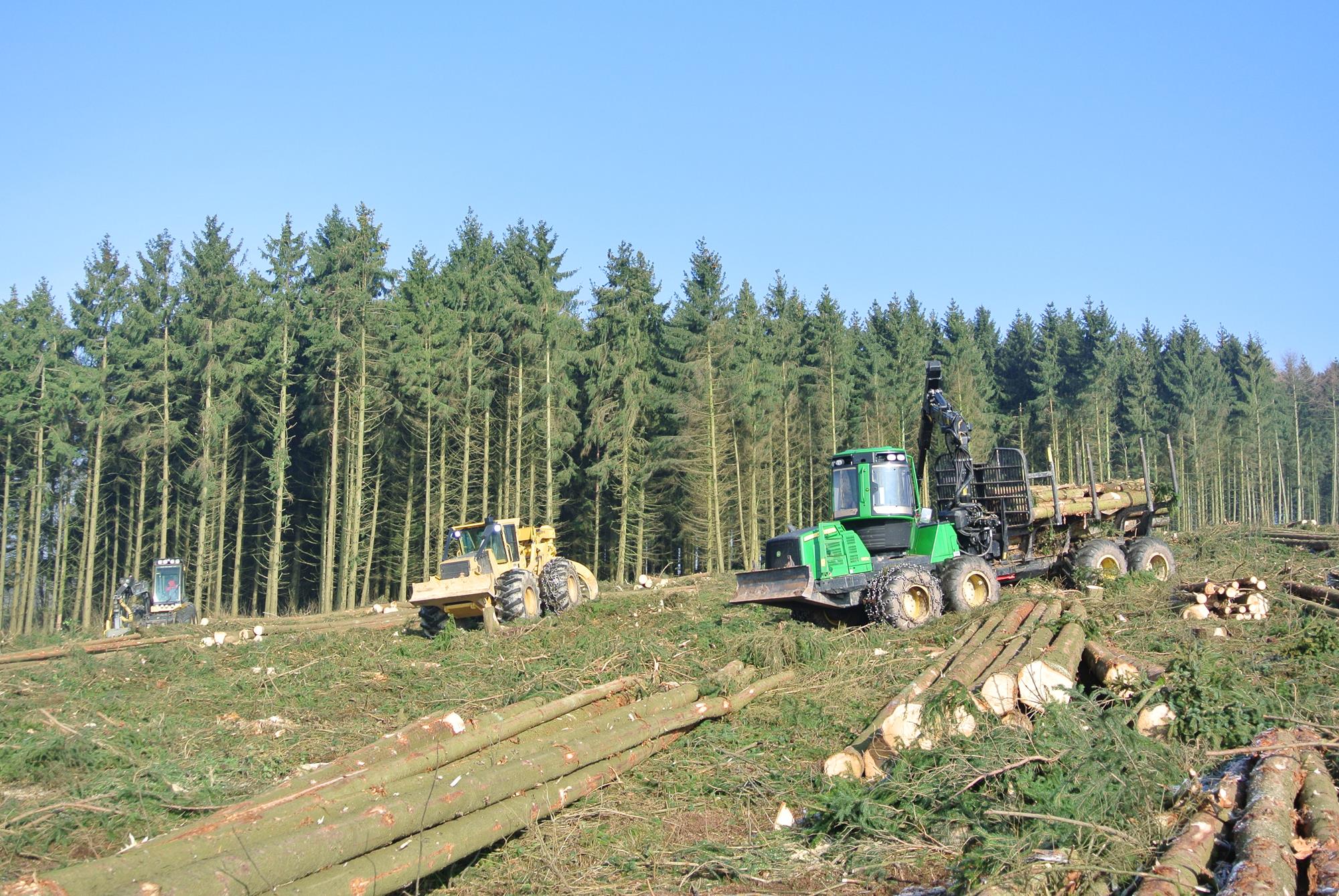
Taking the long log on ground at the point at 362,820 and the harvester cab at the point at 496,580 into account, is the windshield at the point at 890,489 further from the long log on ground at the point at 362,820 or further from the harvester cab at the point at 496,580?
the long log on ground at the point at 362,820

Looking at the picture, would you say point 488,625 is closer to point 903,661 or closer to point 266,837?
point 903,661

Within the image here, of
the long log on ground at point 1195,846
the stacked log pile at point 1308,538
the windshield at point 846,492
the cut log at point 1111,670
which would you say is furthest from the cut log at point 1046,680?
the stacked log pile at point 1308,538

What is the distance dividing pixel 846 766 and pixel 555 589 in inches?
509

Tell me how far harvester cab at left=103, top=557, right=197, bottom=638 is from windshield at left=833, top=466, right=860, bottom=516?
18.9 m

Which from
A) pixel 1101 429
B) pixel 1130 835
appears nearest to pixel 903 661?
pixel 1130 835

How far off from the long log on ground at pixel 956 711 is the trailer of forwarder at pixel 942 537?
3674 mm

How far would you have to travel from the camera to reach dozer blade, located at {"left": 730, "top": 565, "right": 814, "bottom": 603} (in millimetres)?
15359

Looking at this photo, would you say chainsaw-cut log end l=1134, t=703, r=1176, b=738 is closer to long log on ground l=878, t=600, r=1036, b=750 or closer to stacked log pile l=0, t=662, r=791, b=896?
long log on ground l=878, t=600, r=1036, b=750

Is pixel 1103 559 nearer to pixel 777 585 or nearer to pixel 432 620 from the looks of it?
pixel 777 585

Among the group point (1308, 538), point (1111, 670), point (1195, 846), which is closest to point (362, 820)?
point (1195, 846)

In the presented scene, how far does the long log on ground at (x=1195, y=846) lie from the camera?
16.9 ft

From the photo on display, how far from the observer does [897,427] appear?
51.9 m

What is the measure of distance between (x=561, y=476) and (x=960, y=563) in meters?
25.2

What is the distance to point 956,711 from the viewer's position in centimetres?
872
